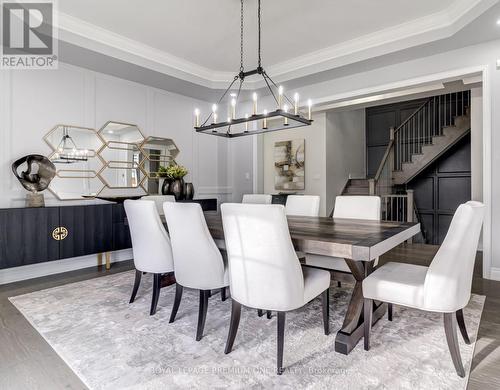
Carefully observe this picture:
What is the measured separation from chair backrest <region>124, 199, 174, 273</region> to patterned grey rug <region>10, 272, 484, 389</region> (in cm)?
41

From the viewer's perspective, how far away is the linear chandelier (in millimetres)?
2633

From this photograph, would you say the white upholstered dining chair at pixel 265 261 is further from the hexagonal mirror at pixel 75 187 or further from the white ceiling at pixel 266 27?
the hexagonal mirror at pixel 75 187

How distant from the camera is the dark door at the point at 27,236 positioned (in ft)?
10.1

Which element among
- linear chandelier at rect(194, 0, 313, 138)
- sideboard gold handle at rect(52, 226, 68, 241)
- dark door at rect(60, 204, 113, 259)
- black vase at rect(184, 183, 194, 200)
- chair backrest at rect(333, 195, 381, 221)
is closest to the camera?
linear chandelier at rect(194, 0, 313, 138)

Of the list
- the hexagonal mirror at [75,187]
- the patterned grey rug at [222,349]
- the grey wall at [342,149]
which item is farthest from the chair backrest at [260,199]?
the grey wall at [342,149]

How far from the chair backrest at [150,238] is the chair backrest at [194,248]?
0.90ft

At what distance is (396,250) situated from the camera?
15.8 ft

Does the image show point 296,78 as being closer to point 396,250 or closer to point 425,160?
point 396,250

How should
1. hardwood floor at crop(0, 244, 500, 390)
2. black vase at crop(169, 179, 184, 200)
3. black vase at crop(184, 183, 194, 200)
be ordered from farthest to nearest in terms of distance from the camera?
black vase at crop(184, 183, 194, 200) < black vase at crop(169, 179, 184, 200) < hardwood floor at crop(0, 244, 500, 390)

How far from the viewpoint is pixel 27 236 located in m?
3.20

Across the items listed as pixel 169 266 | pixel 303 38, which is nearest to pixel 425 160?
pixel 303 38

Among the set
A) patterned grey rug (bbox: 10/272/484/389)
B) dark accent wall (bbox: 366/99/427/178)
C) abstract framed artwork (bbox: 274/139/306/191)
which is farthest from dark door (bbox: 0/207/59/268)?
dark accent wall (bbox: 366/99/427/178)

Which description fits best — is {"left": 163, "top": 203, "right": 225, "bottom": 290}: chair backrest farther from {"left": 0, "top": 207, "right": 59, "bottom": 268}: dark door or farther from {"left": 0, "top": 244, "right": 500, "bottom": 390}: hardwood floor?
{"left": 0, "top": 207, "right": 59, "bottom": 268}: dark door

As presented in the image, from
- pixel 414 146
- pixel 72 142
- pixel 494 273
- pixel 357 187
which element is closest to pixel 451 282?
pixel 494 273
